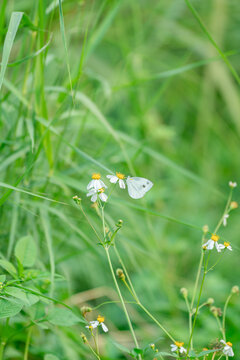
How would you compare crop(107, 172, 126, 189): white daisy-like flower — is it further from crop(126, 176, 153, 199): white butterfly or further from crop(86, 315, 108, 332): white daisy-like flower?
crop(86, 315, 108, 332): white daisy-like flower

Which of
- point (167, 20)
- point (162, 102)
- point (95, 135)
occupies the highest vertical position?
point (167, 20)

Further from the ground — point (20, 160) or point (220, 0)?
point (220, 0)

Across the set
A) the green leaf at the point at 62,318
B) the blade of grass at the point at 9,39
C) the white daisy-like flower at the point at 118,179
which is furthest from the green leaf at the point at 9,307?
the blade of grass at the point at 9,39

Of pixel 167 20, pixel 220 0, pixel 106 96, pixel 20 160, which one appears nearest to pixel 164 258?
pixel 106 96

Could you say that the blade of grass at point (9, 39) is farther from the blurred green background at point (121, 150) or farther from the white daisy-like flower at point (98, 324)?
the white daisy-like flower at point (98, 324)

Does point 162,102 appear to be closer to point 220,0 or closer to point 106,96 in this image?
point 220,0

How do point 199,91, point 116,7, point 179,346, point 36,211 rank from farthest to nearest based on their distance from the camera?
point 199,91, point 116,7, point 36,211, point 179,346

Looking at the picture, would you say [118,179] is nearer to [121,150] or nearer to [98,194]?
[98,194]
